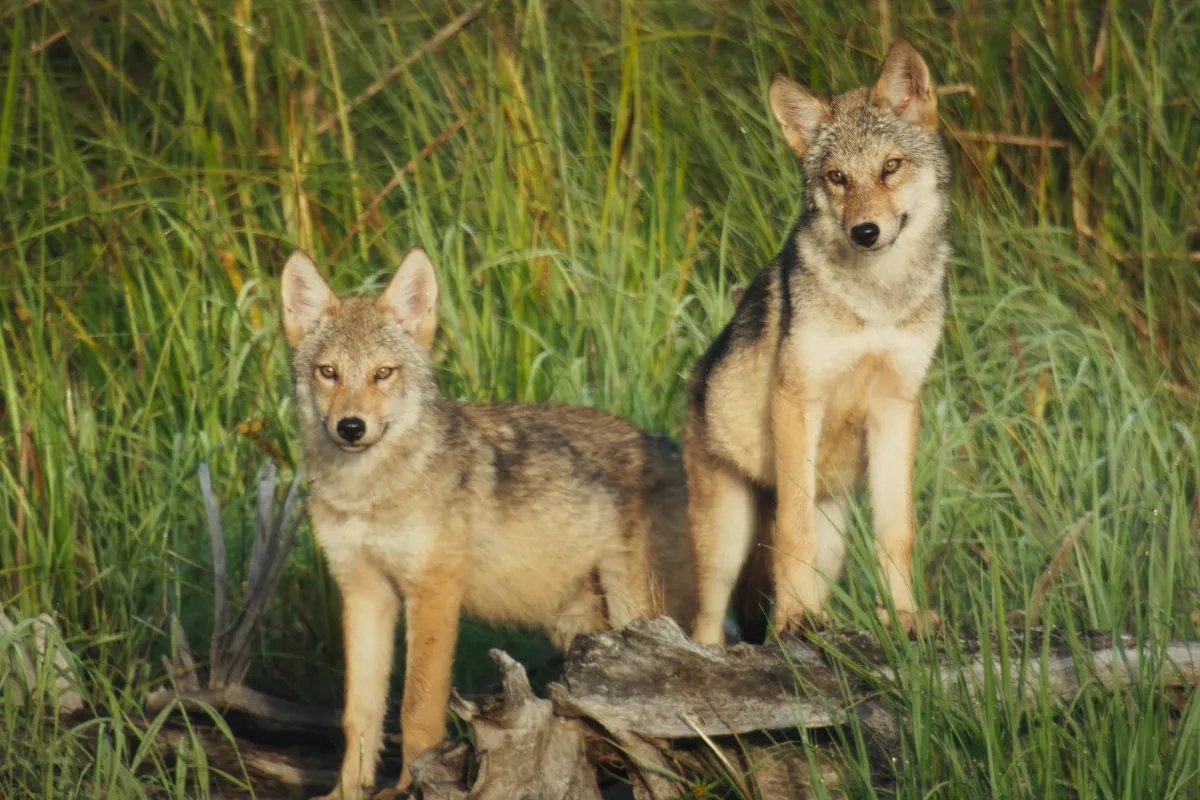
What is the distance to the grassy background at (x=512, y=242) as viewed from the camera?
5.77 meters

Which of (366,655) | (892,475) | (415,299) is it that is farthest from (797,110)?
(366,655)

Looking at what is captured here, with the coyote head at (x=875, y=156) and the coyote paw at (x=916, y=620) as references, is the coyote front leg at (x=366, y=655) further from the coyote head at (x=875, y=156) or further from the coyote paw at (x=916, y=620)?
the coyote head at (x=875, y=156)

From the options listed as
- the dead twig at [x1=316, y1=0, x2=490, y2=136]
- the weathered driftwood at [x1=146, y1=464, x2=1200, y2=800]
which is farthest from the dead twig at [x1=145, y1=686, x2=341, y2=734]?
the dead twig at [x1=316, y1=0, x2=490, y2=136]

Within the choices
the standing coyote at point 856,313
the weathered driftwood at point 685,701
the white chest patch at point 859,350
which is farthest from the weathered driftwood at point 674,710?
the white chest patch at point 859,350

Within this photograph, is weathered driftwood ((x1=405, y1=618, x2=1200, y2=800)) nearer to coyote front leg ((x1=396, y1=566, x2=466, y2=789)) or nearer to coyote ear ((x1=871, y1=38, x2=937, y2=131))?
coyote front leg ((x1=396, y1=566, x2=466, y2=789))

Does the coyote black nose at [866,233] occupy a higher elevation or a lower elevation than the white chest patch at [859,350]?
higher

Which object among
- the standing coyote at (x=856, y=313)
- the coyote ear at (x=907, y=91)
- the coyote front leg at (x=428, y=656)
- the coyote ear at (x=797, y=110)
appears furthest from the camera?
the coyote front leg at (x=428, y=656)

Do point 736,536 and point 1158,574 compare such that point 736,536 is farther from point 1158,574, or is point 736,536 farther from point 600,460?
point 1158,574

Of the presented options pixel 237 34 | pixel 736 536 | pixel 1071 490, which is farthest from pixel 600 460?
pixel 237 34

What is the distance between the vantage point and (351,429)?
5.02m

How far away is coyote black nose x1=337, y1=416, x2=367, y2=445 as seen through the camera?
5.01m

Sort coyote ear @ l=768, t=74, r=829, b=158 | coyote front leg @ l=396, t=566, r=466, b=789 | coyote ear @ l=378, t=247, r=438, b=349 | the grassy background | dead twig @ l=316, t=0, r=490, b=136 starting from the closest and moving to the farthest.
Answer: coyote ear @ l=768, t=74, r=829, b=158 → coyote front leg @ l=396, t=566, r=466, b=789 → coyote ear @ l=378, t=247, r=438, b=349 → the grassy background → dead twig @ l=316, t=0, r=490, b=136

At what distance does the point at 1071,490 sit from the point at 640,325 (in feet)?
6.57

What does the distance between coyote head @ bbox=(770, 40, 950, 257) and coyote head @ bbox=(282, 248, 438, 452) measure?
1446 mm
